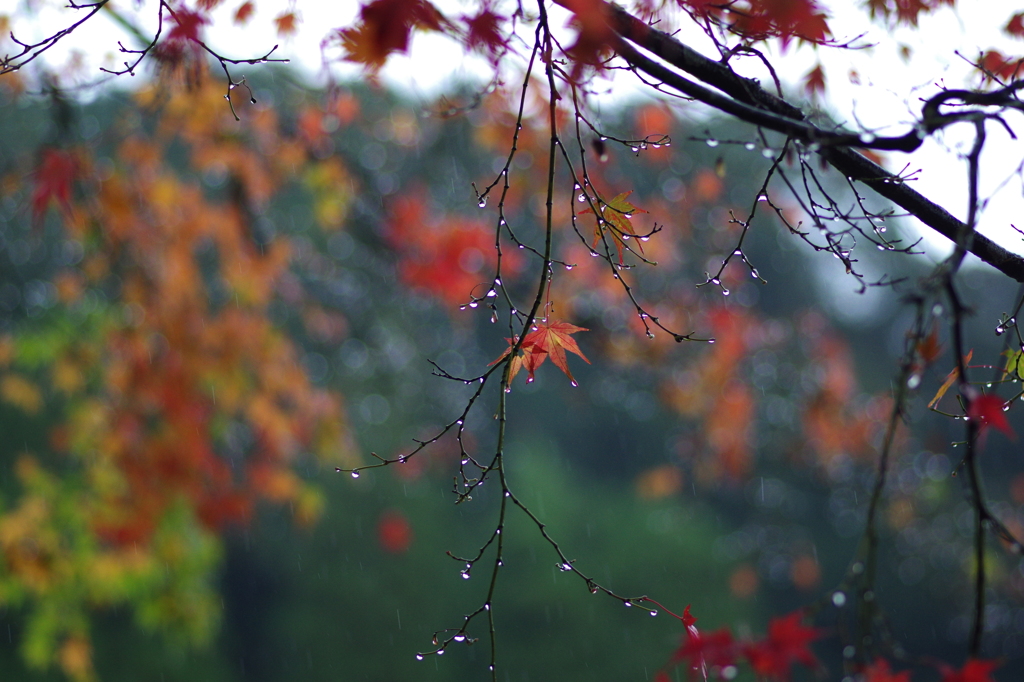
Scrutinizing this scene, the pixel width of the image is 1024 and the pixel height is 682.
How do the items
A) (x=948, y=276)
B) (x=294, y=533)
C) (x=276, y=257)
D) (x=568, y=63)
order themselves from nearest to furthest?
(x=948, y=276) → (x=568, y=63) → (x=276, y=257) → (x=294, y=533)

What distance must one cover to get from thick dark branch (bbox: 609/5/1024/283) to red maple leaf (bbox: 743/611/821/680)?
21.9 inches

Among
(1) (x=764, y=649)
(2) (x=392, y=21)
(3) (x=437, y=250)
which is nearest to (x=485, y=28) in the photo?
(2) (x=392, y=21)

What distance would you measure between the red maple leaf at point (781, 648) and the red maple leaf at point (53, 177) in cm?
267

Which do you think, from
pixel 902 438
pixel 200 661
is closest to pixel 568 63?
pixel 902 438

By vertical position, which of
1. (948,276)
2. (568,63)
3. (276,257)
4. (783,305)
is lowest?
(948,276)

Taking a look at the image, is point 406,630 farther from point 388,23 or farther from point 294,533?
point 388,23

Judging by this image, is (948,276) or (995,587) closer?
(948,276)

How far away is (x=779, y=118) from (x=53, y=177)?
105 inches

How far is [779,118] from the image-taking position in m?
0.99

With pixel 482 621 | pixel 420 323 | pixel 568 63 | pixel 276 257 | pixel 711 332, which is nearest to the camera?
pixel 568 63

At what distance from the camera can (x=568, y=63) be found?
49.4 inches

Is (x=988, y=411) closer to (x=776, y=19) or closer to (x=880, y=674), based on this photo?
(x=880, y=674)

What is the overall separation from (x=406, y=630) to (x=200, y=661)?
1.79m

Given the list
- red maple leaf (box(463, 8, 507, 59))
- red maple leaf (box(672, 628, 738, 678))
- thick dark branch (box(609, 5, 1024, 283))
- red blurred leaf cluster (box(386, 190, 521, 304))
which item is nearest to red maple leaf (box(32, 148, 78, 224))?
red blurred leaf cluster (box(386, 190, 521, 304))
